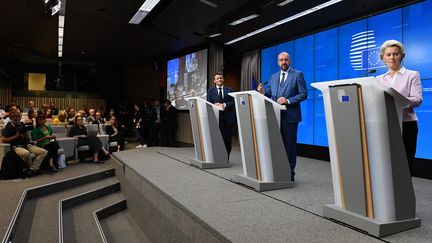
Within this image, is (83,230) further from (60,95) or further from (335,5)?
(60,95)

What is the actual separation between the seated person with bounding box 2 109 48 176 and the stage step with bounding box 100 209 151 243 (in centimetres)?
175

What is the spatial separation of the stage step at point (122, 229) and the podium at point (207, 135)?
1.14 meters

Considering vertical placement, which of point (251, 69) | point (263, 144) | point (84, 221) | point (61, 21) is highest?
point (61, 21)

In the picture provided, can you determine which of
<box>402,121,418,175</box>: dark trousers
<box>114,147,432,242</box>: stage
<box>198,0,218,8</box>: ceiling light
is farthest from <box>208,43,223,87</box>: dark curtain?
<box>402,121,418,175</box>: dark trousers

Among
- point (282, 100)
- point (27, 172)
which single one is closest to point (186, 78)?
point (27, 172)

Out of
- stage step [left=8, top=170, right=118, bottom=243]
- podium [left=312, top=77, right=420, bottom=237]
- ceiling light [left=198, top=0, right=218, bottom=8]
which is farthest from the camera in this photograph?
ceiling light [left=198, top=0, right=218, bottom=8]

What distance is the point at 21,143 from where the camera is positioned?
533 centimetres

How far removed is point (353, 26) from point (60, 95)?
45.7ft

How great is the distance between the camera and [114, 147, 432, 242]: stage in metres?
2.08

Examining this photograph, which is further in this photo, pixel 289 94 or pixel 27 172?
pixel 27 172

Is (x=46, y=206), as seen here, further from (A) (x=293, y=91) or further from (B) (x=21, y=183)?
(A) (x=293, y=91)

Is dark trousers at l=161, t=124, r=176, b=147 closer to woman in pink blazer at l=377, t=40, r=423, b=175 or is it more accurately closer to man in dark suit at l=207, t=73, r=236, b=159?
man in dark suit at l=207, t=73, r=236, b=159

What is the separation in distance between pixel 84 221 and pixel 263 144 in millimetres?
2369

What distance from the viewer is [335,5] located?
5.55 meters
